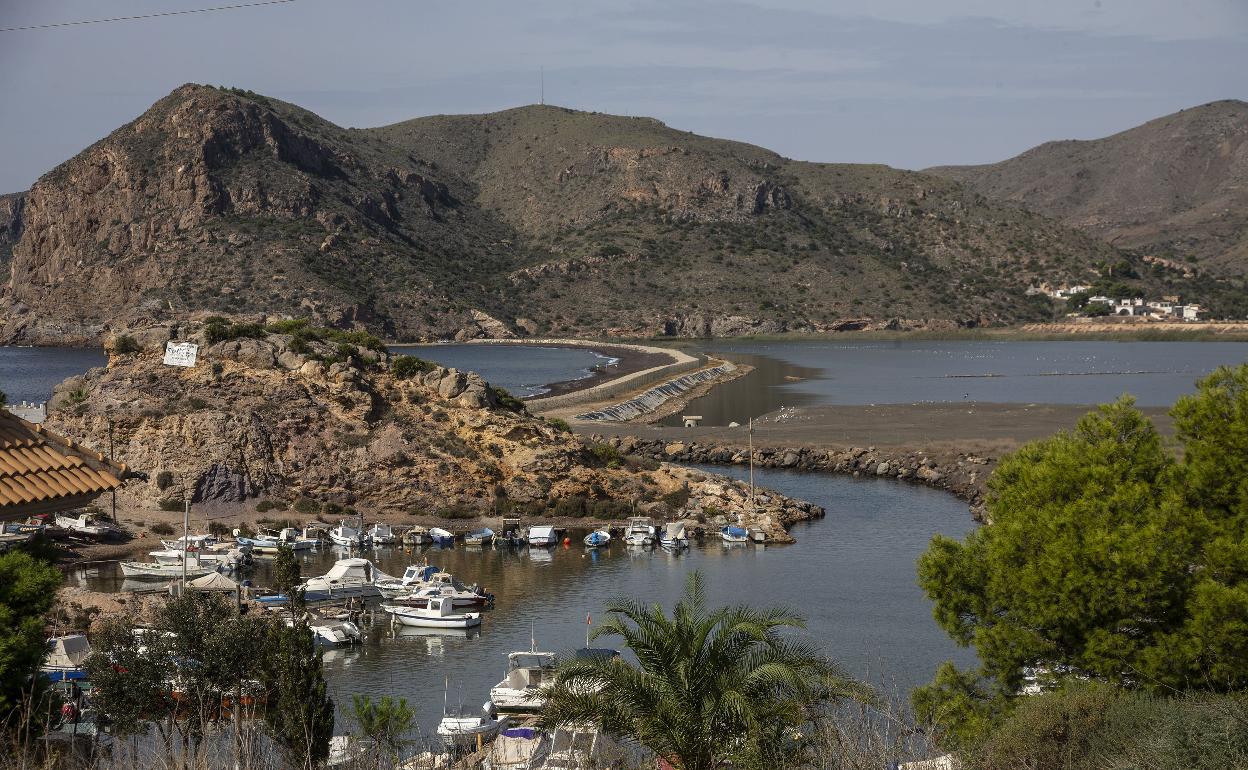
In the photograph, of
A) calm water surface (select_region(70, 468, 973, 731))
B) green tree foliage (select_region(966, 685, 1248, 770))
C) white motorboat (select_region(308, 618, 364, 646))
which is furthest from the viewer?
white motorboat (select_region(308, 618, 364, 646))

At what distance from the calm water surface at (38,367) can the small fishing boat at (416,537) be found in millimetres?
50326

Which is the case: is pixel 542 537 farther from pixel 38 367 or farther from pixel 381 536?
pixel 38 367

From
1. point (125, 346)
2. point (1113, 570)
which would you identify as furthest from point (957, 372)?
point (1113, 570)

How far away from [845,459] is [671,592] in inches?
1035

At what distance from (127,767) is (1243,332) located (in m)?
185

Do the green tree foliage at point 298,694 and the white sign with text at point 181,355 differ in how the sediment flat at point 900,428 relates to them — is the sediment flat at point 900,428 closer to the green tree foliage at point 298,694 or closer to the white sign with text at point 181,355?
the white sign with text at point 181,355

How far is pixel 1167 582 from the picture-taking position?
51.9 ft

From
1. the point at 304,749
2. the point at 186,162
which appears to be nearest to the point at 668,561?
the point at 304,749

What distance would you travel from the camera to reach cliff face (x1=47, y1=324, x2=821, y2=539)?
43.6 meters

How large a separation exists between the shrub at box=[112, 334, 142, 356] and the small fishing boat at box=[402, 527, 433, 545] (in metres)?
13.6

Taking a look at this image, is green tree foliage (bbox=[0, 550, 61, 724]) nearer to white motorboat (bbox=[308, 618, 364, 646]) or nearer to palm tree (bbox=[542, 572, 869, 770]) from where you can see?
palm tree (bbox=[542, 572, 869, 770])

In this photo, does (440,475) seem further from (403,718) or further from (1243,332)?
(1243,332)

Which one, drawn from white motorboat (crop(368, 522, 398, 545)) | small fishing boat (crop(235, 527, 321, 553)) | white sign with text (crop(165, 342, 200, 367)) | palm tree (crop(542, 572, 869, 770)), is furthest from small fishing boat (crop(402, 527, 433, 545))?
palm tree (crop(542, 572, 869, 770))

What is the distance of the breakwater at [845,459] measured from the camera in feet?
177
